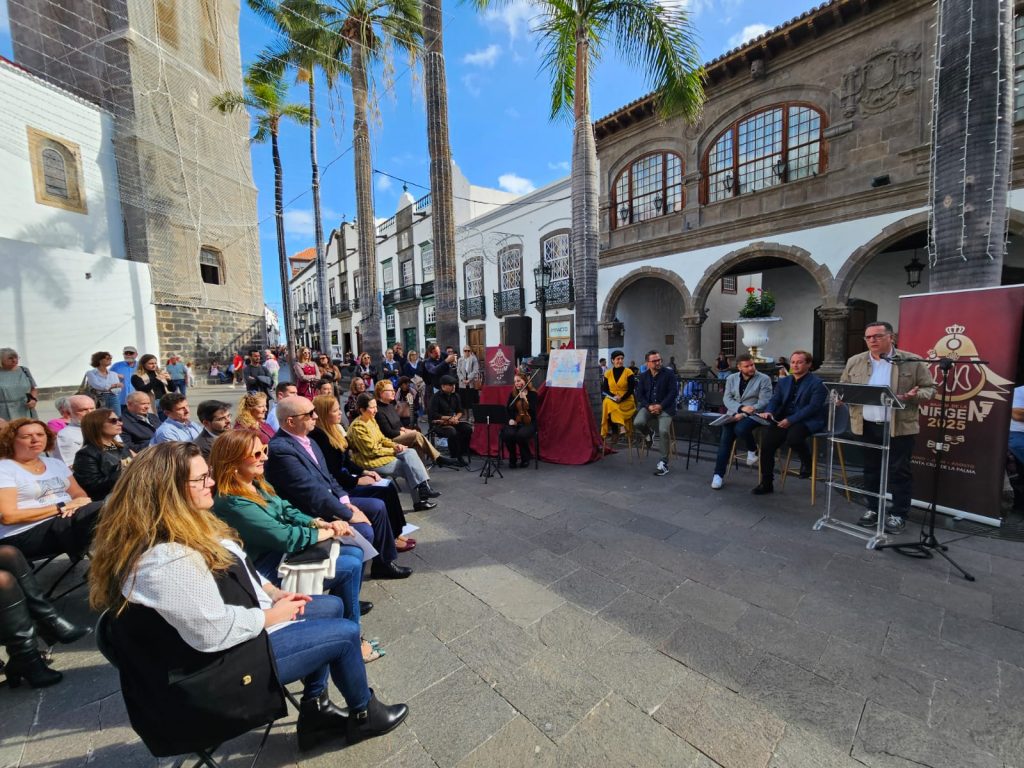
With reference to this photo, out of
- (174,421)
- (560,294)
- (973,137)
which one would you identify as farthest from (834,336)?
(174,421)

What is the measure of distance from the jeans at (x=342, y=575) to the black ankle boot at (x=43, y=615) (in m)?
1.22

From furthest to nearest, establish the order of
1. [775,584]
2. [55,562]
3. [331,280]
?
[331,280] → [55,562] → [775,584]

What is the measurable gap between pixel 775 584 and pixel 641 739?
1.64 metres

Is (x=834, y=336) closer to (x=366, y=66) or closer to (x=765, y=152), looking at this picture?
(x=765, y=152)

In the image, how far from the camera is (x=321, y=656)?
1.66m

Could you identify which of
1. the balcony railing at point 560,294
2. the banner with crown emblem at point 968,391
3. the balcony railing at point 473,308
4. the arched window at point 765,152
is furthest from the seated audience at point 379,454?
the balcony railing at point 473,308

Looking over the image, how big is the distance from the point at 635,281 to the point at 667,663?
13.4 meters

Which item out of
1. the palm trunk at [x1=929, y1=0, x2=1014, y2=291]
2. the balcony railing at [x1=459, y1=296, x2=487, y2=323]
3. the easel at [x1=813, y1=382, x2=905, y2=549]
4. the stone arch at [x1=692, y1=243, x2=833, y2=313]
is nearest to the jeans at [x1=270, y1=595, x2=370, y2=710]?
the easel at [x1=813, y1=382, x2=905, y2=549]

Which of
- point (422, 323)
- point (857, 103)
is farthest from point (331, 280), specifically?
point (857, 103)

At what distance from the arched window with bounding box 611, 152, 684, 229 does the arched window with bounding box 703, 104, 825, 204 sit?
0.92m

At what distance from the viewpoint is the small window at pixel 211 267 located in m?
17.6

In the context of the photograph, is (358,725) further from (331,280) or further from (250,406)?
(331,280)

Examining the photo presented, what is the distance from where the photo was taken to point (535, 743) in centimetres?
180

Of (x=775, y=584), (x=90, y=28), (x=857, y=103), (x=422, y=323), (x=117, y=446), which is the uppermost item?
(x=90, y=28)
